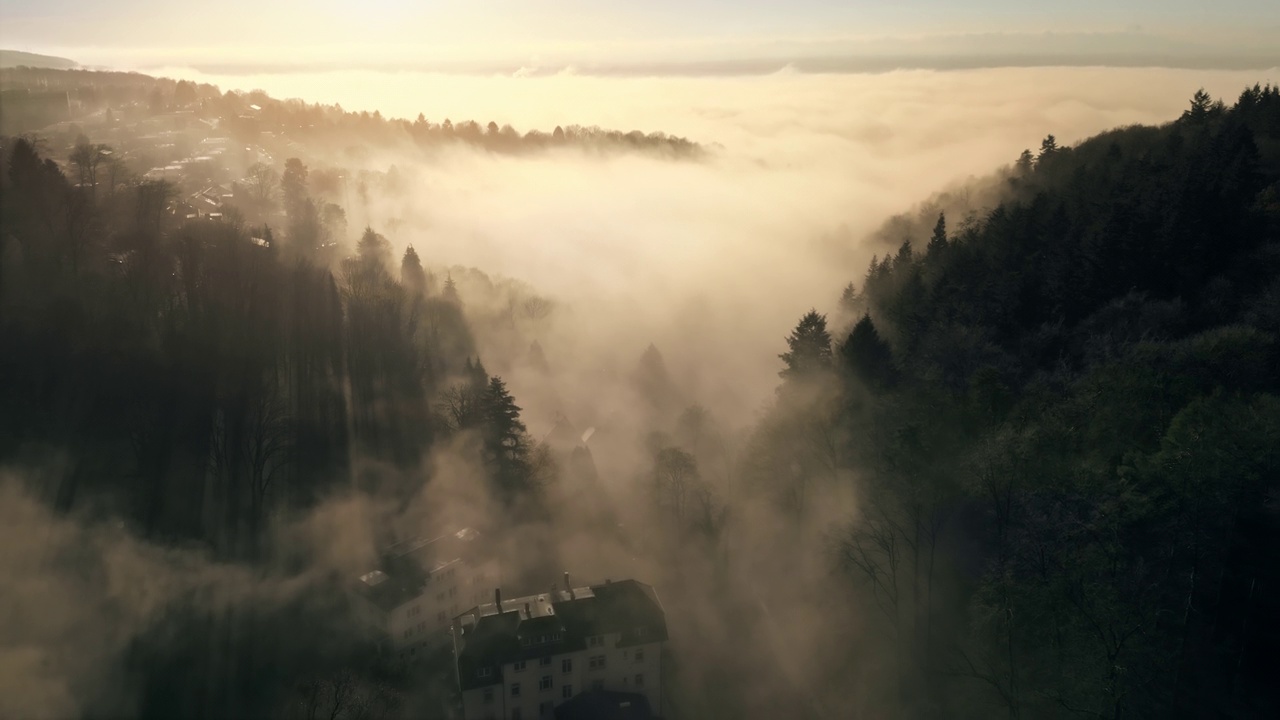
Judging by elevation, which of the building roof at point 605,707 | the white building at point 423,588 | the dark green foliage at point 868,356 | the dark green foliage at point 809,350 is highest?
the dark green foliage at point 809,350

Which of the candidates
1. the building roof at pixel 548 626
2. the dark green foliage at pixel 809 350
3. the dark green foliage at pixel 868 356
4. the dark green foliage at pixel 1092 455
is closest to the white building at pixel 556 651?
the building roof at pixel 548 626

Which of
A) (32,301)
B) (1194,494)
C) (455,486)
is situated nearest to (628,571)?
(455,486)

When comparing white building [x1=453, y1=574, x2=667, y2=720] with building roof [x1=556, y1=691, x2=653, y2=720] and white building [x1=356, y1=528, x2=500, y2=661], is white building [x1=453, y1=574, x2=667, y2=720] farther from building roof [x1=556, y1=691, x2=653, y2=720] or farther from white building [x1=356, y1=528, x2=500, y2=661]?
white building [x1=356, y1=528, x2=500, y2=661]

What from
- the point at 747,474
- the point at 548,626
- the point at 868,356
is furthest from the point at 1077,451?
the point at 548,626

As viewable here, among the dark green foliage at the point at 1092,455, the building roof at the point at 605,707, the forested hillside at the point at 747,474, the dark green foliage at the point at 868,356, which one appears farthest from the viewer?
the dark green foliage at the point at 868,356

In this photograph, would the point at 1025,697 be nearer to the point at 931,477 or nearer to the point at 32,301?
the point at 931,477

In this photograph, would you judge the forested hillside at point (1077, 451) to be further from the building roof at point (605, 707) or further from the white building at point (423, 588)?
the white building at point (423, 588)

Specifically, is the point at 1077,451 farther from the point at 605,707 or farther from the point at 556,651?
the point at 556,651
